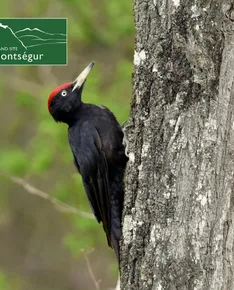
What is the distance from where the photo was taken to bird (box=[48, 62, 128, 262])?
4047 mm

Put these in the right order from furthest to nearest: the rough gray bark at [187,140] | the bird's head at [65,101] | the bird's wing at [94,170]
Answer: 1. the bird's head at [65,101]
2. the bird's wing at [94,170]
3. the rough gray bark at [187,140]

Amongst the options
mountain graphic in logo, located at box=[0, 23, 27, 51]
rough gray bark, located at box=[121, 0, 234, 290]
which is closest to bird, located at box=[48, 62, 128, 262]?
mountain graphic in logo, located at box=[0, 23, 27, 51]

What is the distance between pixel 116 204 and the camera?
4.06 metres

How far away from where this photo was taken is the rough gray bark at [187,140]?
3.19m

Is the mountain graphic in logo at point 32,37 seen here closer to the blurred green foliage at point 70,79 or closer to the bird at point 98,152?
the bird at point 98,152

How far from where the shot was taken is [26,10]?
802 cm

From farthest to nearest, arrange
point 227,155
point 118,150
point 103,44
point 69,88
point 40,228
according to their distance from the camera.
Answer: point 40,228, point 103,44, point 69,88, point 118,150, point 227,155

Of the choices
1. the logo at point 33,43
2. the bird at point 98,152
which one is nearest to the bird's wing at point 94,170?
the bird at point 98,152

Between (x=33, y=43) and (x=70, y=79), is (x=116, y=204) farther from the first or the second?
(x=70, y=79)

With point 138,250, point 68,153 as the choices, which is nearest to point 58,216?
point 68,153

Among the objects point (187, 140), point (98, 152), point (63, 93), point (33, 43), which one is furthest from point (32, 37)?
point (187, 140)

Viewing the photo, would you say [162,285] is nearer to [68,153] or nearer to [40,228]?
[68,153]

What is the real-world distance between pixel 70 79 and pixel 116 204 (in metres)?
3.88

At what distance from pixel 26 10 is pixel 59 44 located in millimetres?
3859
